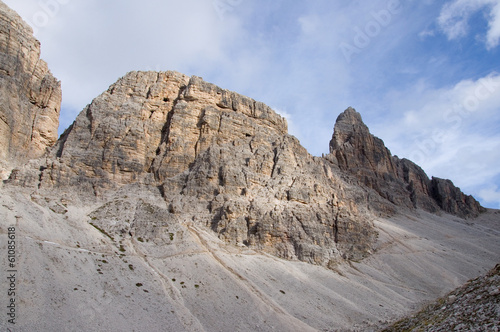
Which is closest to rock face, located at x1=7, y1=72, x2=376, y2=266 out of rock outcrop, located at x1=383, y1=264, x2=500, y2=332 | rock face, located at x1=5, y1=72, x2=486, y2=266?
rock face, located at x1=5, y1=72, x2=486, y2=266

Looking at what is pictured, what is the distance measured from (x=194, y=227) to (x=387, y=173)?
303ft

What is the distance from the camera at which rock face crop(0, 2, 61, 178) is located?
216 feet

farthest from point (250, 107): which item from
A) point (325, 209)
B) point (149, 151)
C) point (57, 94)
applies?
point (57, 94)

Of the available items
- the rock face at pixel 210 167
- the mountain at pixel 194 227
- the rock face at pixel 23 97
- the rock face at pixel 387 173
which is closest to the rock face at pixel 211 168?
the rock face at pixel 210 167

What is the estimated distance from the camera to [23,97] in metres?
72.1

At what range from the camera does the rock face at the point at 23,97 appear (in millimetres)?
65875

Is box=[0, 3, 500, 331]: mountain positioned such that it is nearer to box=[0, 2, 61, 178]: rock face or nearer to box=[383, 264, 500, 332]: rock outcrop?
box=[0, 2, 61, 178]: rock face

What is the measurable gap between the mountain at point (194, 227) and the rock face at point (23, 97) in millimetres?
430

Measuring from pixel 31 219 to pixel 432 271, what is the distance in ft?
238

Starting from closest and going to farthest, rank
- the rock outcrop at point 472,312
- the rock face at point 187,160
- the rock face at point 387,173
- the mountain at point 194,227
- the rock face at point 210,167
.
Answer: the rock outcrop at point 472,312 → the mountain at point 194,227 → the rock face at point 187,160 → the rock face at point 210,167 → the rock face at point 387,173

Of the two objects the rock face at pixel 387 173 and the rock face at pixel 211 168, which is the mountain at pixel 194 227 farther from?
the rock face at pixel 387 173

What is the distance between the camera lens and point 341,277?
201ft

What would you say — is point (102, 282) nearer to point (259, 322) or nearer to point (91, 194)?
point (259, 322)

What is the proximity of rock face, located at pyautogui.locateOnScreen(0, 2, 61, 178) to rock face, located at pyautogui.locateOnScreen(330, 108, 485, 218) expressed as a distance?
89568mm
